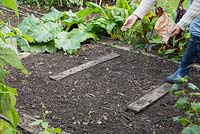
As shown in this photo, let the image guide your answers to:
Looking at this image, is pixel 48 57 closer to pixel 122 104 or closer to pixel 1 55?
pixel 122 104

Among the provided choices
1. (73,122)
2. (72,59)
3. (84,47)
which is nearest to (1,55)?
(73,122)

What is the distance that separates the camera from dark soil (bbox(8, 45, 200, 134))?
9.08 ft

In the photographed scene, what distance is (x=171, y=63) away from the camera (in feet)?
13.2

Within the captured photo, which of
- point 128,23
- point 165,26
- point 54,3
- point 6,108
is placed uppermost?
point 6,108

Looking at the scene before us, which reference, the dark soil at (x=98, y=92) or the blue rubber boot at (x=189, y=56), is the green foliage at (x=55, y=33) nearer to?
the dark soil at (x=98, y=92)

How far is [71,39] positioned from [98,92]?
4.15 ft

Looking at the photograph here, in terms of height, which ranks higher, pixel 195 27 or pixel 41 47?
pixel 195 27

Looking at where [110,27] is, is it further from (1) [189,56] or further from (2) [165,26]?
(1) [189,56]

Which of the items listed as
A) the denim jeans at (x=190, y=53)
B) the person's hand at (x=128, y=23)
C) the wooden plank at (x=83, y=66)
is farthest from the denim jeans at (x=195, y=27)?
the wooden plank at (x=83, y=66)

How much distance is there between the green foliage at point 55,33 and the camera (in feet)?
14.1

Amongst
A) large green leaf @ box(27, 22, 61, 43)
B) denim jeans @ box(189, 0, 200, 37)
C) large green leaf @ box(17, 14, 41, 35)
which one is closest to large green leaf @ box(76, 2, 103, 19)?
large green leaf @ box(27, 22, 61, 43)

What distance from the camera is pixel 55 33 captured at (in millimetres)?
4473

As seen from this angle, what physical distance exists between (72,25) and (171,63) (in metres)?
1.49

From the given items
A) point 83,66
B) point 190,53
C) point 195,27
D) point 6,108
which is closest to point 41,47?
point 83,66
